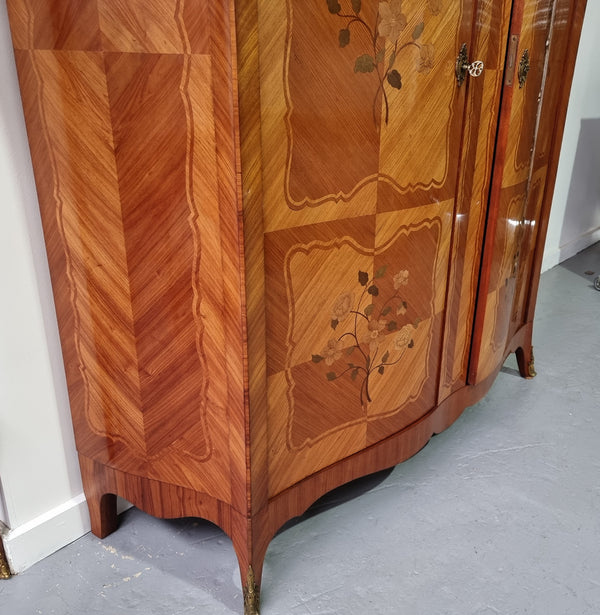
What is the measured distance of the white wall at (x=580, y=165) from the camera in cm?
333

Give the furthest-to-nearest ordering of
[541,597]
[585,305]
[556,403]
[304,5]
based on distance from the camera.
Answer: [585,305]
[556,403]
[541,597]
[304,5]

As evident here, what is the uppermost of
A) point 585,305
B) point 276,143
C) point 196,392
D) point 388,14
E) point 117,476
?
point 388,14

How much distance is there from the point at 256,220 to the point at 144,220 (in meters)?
0.22

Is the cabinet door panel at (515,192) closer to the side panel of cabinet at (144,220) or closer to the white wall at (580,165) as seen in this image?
the side panel of cabinet at (144,220)

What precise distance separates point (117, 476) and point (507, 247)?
1213 mm

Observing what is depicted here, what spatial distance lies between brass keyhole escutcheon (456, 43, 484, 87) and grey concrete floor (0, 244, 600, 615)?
1064mm

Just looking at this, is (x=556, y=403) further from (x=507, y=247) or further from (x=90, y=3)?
(x=90, y=3)

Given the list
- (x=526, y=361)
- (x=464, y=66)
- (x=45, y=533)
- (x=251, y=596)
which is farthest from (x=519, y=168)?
(x=45, y=533)

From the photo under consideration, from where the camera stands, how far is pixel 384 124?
4.08ft

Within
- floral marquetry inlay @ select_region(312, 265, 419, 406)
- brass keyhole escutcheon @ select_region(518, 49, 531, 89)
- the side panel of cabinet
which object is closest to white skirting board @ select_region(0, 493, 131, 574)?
the side panel of cabinet

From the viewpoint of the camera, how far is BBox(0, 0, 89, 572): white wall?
1279mm

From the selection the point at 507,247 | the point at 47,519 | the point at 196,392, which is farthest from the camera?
the point at 507,247

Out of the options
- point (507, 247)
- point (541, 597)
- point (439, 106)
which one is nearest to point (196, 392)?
point (439, 106)

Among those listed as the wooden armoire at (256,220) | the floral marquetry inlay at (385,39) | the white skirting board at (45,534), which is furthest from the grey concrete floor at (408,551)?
the floral marquetry inlay at (385,39)
